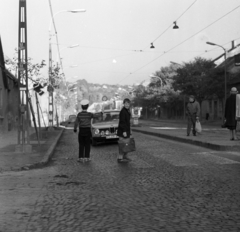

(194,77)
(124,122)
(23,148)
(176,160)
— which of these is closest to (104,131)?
(23,148)

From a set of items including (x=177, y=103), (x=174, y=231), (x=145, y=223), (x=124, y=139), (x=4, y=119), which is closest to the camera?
(x=174, y=231)

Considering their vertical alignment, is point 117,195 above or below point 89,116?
below

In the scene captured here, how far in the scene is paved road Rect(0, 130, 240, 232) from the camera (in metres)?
5.24

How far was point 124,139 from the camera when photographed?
12031mm

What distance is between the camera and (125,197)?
6859mm

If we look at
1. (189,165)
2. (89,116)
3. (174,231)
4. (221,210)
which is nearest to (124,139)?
(89,116)

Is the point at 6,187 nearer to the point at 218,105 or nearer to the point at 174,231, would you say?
the point at 174,231

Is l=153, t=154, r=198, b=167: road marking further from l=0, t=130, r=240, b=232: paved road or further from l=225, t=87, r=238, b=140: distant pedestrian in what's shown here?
l=225, t=87, r=238, b=140: distant pedestrian

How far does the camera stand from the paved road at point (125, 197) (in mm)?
5238

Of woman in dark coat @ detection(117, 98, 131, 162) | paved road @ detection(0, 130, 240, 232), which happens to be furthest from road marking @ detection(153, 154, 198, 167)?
woman in dark coat @ detection(117, 98, 131, 162)

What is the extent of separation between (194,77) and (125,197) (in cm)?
4809

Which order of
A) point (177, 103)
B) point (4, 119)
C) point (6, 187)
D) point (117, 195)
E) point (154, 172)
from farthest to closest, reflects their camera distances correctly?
point (177, 103) → point (4, 119) → point (154, 172) → point (6, 187) → point (117, 195)

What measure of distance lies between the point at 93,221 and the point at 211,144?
10699 mm

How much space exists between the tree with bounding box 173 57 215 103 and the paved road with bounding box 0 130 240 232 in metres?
42.5
